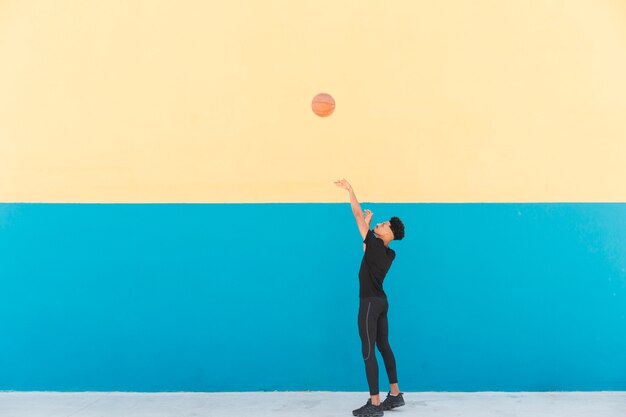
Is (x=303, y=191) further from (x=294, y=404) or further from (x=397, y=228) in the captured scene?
(x=294, y=404)

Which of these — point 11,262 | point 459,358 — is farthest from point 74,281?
point 459,358

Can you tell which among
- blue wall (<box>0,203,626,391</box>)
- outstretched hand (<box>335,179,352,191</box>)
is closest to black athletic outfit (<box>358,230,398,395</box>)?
outstretched hand (<box>335,179,352,191</box>)

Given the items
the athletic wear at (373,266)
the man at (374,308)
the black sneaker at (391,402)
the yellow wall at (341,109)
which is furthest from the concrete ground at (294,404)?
the yellow wall at (341,109)

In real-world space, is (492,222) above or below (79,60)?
below

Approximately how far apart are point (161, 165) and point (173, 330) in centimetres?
137

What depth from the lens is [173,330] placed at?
502cm

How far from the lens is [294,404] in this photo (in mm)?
4648

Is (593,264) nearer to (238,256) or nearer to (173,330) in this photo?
(238,256)

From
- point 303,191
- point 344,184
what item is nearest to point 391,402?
point 344,184

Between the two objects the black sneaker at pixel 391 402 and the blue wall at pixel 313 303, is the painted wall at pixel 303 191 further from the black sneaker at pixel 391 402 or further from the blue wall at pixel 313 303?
the black sneaker at pixel 391 402

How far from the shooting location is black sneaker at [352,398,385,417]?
4.33 metres

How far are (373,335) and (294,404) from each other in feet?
2.79

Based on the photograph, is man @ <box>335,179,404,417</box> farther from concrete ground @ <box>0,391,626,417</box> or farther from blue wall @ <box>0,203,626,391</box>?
blue wall @ <box>0,203,626,391</box>

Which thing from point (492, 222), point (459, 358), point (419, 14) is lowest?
point (459, 358)
